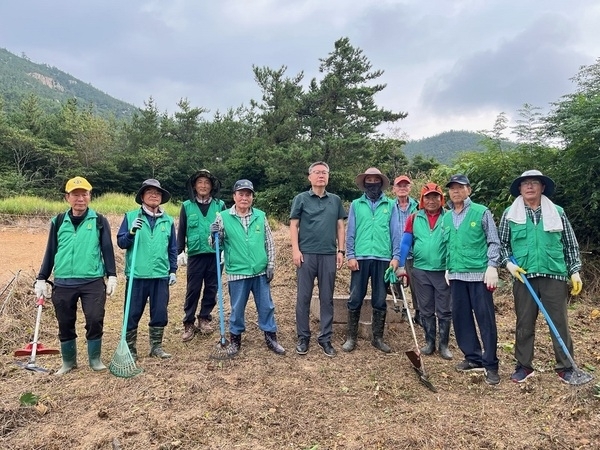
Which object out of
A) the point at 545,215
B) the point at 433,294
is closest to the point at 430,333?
the point at 433,294

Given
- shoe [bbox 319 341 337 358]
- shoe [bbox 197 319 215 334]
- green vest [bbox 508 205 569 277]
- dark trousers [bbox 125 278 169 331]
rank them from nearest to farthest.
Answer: green vest [bbox 508 205 569 277] < dark trousers [bbox 125 278 169 331] < shoe [bbox 319 341 337 358] < shoe [bbox 197 319 215 334]

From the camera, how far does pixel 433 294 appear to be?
178 inches

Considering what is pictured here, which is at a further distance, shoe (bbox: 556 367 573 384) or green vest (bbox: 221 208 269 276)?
green vest (bbox: 221 208 269 276)

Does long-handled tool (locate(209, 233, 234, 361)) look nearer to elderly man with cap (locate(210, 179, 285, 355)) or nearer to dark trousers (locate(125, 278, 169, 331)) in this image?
elderly man with cap (locate(210, 179, 285, 355))

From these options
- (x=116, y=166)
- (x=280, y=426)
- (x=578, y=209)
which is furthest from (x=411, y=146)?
(x=280, y=426)

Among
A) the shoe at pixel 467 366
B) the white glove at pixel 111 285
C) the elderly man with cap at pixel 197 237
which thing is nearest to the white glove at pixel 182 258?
the elderly man with cap at pixel 197 237

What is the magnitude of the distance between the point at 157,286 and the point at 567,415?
361cm

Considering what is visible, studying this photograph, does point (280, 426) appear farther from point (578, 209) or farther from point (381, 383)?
point (578, 209)

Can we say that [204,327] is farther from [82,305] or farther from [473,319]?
[473,319]

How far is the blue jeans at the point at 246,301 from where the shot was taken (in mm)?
4453

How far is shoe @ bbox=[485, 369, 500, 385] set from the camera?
3754 millimetres

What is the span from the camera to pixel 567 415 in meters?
3.11

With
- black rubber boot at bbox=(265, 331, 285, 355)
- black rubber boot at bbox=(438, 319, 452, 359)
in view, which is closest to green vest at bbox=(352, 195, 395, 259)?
black rubber boot at bbox=(438, 319, 452, 359)

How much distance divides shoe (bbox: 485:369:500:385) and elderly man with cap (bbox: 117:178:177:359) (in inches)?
119
